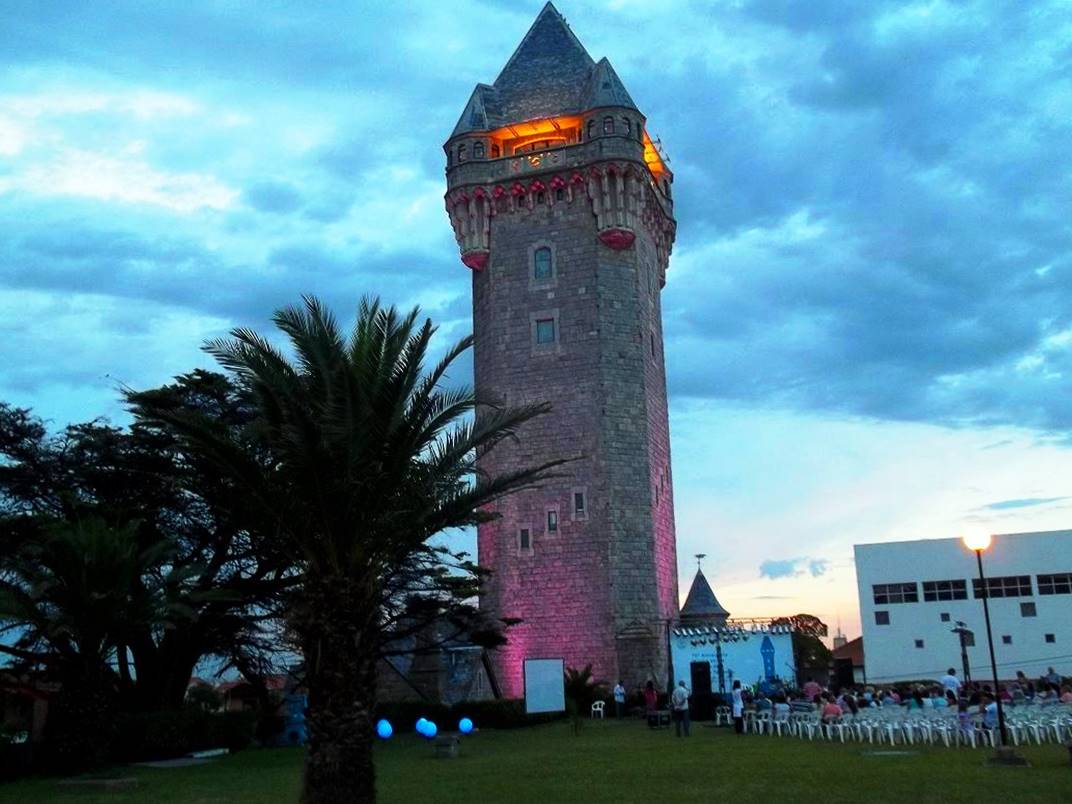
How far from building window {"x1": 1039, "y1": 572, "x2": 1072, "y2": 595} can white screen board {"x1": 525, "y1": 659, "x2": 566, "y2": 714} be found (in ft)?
85.9

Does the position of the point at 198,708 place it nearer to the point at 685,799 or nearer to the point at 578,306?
the point at 685,799

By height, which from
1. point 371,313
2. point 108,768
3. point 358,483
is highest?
point 371,313

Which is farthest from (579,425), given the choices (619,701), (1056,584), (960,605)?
(1056,584)

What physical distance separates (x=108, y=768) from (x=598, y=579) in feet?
56.2

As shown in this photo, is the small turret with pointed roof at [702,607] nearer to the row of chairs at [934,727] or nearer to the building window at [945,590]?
the building window at [945,590]

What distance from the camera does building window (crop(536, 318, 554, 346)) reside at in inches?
1401

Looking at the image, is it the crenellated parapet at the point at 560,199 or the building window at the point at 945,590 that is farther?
the building window at the point at 945,590

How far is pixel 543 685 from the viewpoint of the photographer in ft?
93.7

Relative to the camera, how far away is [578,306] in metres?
35.4

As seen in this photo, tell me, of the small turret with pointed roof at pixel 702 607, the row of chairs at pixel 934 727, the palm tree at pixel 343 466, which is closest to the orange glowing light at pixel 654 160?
the small turret with pointed roof at pixel 702 607

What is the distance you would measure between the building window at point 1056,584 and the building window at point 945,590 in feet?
10.2

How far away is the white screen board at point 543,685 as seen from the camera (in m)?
28.3

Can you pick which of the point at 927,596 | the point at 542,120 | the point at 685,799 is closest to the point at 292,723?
the point at 685,799

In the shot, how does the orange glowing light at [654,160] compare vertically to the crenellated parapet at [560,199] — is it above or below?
above
